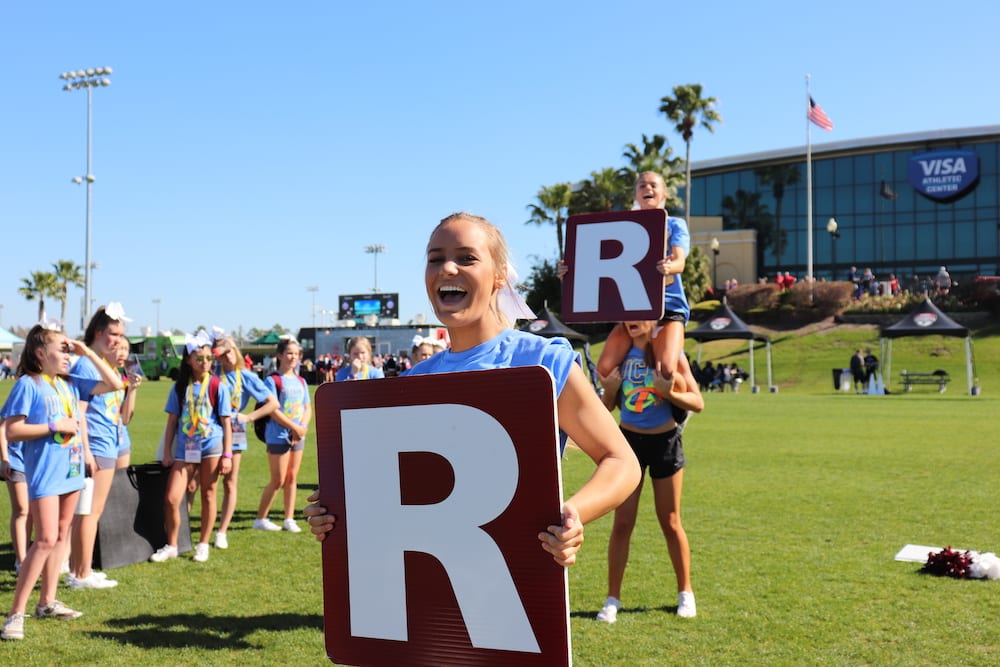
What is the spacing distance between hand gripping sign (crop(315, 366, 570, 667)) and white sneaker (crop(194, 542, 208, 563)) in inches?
227

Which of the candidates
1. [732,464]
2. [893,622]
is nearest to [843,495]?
[732,464]

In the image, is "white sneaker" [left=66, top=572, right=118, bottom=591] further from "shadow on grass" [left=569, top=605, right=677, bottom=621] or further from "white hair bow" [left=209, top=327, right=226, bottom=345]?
"shadow on grass" [left=569, top=605, right=677, bottom=621]

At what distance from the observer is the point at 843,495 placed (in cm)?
1064

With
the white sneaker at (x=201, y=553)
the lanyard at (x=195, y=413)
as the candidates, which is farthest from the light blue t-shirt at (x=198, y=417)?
the white sneaker at (x=201, y=553)

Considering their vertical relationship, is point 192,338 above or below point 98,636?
above

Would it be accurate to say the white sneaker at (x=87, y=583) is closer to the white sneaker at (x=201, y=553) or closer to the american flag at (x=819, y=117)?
the white sneaker at (x=201, y=553)

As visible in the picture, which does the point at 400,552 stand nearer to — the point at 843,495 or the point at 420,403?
the point at 420,403

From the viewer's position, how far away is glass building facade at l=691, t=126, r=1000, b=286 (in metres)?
70.6

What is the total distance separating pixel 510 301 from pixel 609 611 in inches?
144

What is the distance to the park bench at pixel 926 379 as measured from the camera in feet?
118

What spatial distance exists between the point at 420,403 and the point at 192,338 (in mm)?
6265

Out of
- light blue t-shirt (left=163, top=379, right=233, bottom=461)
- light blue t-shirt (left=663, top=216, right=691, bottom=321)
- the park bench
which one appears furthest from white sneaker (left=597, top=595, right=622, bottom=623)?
the park bench

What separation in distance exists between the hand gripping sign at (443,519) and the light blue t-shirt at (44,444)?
3796 millimetres

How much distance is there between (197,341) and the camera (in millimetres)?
7973
